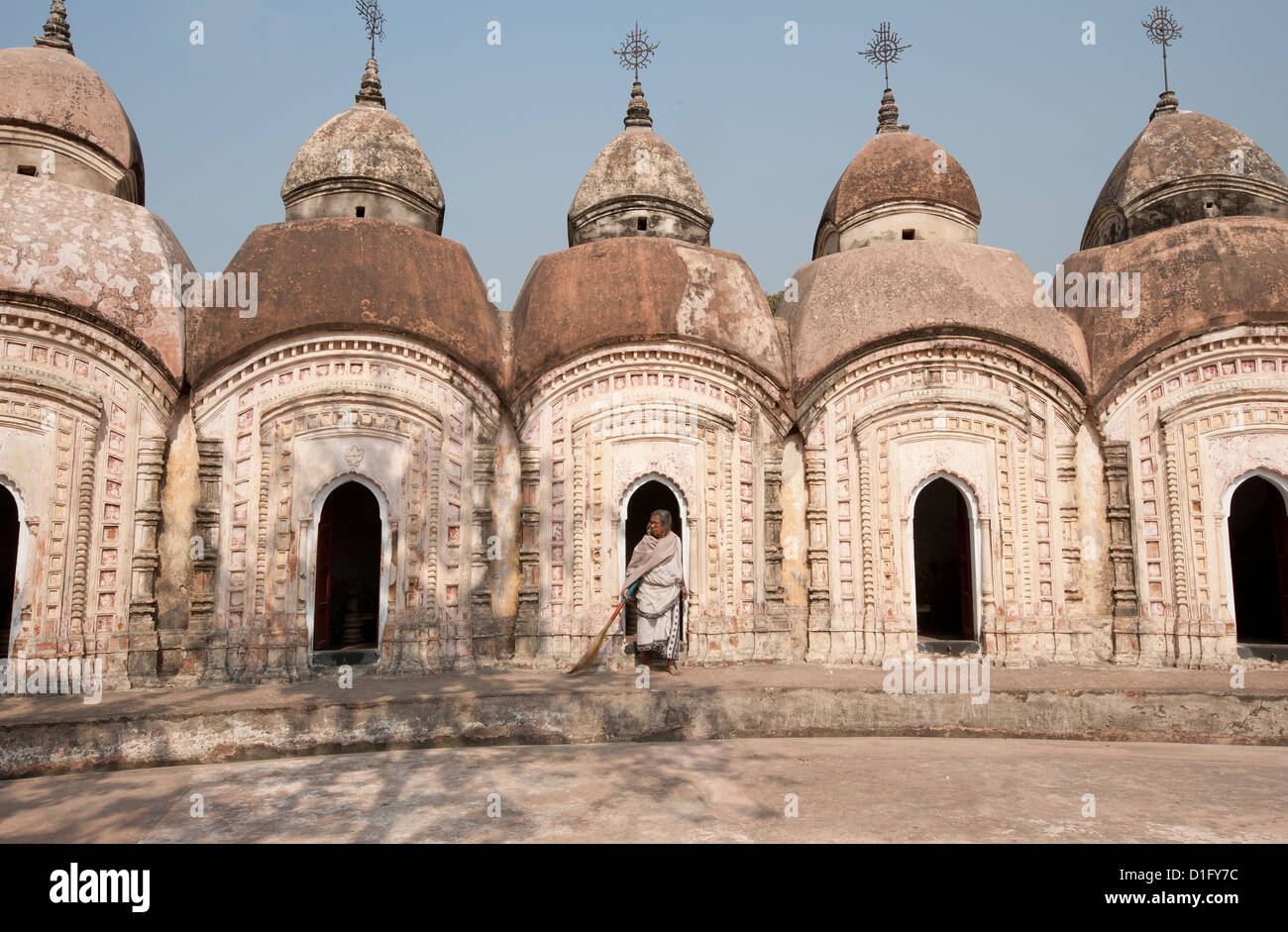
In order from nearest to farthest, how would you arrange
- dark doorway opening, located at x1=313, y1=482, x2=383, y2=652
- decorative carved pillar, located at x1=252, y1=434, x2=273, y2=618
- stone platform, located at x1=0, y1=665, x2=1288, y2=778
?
stone platform, located at x1=0, y1=665, x2=1288, y2=778 < decorative carved pillar, located at x1=252, y1=434, x2=273, y2=618 < dark doorway opening, located at x1=313, y1=482, x2=383, y2=652

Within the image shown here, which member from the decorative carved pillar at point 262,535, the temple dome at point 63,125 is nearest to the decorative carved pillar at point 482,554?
the decorative carved pillar at point 262,535

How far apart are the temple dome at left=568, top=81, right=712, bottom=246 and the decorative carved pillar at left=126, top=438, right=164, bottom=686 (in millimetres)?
6308

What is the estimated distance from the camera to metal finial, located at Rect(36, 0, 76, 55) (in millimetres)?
11909

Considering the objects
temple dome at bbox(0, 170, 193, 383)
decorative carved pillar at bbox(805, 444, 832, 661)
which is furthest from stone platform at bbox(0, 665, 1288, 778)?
temple dome at bbox(0, 170, 193, 383)

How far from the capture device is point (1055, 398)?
427 inches

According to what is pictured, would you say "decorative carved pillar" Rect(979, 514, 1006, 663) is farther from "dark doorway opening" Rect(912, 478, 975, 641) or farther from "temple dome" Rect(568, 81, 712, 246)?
"temple dome" Rect(568, 81, 712, 246)

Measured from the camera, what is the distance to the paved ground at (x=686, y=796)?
4.69 m

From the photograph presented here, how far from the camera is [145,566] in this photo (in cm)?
925

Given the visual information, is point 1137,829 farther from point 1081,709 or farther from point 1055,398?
point 1055,398

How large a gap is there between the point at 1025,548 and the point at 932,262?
3559mm

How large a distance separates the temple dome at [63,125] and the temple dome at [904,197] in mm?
9337

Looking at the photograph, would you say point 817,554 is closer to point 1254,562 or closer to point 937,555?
point 937,555

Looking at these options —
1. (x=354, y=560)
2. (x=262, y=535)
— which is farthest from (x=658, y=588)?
(x=354, y=560)

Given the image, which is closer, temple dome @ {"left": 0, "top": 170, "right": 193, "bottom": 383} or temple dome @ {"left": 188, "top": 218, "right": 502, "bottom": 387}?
temple dome @ {"left": 0, "top": 170, "right": 193, "bottom": 383}
